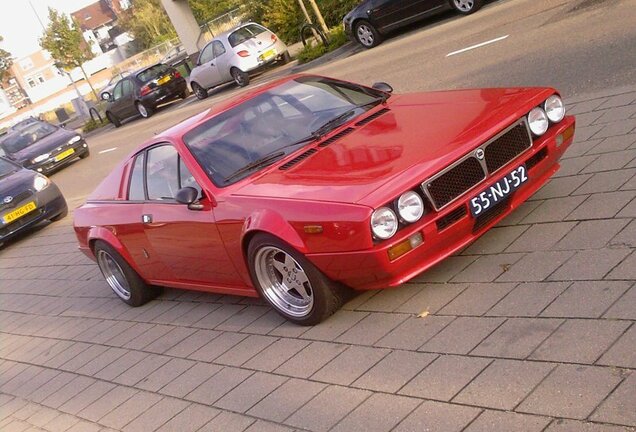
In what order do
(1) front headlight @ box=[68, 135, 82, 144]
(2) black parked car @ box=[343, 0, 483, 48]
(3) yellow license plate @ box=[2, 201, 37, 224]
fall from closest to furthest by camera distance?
(3) yellow license plate @ box=[2, 201, 37, 224]
(2) black parked car @ box=[343, 0, 483, 48]
(1) front headlight @ box=[68, 135, 82, 144]

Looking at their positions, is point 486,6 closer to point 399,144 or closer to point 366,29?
point 366,29

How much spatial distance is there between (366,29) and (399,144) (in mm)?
14385

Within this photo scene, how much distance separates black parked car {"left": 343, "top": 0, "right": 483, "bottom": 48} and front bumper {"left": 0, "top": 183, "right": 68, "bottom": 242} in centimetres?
858

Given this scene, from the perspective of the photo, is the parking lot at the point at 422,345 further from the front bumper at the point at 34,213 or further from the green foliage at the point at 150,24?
the green foliage at the point at 150,24

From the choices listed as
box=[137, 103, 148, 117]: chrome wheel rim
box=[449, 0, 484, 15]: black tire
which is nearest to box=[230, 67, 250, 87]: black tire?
box=[137, 103, 148, 117]: chrome wheel rim

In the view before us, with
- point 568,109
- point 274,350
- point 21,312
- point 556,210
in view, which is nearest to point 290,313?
point 274,350

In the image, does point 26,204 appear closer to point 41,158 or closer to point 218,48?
point 41,158

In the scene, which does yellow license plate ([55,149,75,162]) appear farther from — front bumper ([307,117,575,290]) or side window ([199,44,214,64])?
front bumper ([307,117,575,290])

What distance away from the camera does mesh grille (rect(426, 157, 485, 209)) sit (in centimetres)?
442

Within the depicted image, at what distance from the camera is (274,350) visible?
4.98m

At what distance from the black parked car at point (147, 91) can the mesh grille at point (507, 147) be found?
78.8 feet

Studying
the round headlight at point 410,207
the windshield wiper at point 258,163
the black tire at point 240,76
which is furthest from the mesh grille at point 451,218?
the black tire at point 240,76

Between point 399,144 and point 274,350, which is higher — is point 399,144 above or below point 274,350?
above

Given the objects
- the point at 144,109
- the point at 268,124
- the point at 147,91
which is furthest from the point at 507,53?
the point at 144,109
